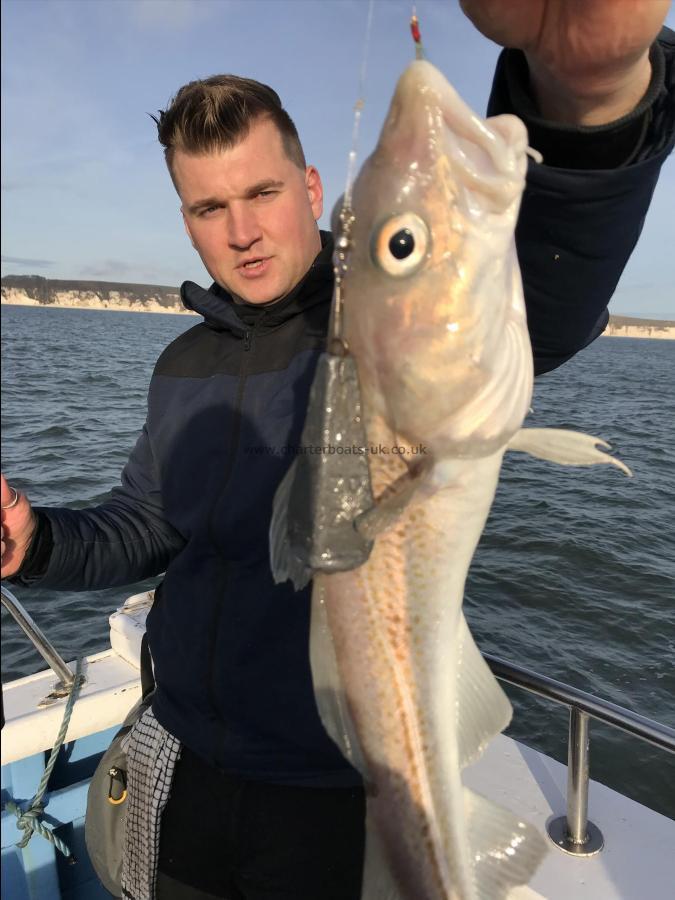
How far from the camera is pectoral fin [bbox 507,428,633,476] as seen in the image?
188 cm

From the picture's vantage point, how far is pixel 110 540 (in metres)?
3.10

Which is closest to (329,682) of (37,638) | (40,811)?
(37,638)

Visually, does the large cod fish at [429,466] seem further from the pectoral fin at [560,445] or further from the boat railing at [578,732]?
the boat railing at [578,732]

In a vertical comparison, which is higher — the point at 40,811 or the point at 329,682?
the point at 329,682

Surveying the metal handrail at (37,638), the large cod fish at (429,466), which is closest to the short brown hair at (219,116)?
the large cod fish at (429,466)

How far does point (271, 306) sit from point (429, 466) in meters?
1.31

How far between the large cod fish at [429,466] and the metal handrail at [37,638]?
2.42 metres

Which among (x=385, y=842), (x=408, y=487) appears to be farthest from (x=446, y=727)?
(x=408, y=487)

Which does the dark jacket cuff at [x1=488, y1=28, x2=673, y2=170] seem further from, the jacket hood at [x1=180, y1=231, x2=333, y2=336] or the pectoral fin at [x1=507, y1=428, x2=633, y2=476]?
the jacket hood at [x1=180, y1=231, x2=333, y2=336]

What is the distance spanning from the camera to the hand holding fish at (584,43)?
4.96ft

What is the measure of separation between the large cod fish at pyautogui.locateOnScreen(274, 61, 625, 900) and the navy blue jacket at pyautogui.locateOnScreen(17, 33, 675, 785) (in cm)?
30

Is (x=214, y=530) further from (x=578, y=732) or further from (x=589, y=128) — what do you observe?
(x=578, y=732)

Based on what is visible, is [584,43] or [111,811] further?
[111,811]

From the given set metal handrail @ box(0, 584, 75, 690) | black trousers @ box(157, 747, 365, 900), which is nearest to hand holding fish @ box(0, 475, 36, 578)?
metal handrail @ box(0, 584, 75, 690)
